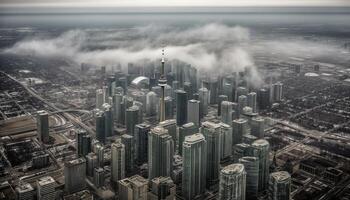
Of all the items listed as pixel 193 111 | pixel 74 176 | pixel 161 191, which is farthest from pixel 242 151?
pixel 74 176

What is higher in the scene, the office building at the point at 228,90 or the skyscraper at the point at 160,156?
the office building at the point at 228,90

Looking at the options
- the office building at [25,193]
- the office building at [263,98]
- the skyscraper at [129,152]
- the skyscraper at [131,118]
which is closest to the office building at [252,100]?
the office building at [263,98]

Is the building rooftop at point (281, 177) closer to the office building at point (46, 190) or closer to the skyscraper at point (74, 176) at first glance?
the skyscraper at point (74, 176)

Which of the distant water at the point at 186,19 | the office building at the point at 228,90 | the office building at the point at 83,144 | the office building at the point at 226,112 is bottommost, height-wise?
the office building at the point at 83,144

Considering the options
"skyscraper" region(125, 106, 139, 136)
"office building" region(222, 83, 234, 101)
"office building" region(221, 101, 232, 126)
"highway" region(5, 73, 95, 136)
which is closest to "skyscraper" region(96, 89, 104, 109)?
"highway" region(5, 73, 95, 136)

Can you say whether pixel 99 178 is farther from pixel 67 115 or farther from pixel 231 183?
pixel 67 115

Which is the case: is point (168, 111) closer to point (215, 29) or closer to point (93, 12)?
point (215, 29)

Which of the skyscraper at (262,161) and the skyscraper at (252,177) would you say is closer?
the skyscraper at (252,177)

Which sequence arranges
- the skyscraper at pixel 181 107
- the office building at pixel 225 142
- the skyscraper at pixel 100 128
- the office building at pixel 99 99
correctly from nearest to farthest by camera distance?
1. the office building at pixel 225 142
2. the skyscraper at pixel 100 128
3. the skyscraper at pixel 181 107
4. the office building at pixel 99 99

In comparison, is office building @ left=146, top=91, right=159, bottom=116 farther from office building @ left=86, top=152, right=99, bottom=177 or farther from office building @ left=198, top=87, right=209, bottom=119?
office building @ left=86, top=152, right=99, bottom=177
